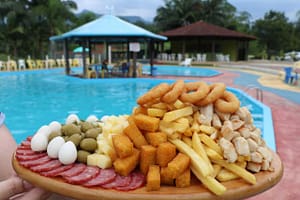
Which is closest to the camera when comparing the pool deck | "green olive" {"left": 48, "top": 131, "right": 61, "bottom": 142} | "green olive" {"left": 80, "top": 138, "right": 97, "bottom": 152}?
"green olive" {"left": 80, "top": 138, "right": 97, "bottom": 152}

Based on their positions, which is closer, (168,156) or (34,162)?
(168,156)

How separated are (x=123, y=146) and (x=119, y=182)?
0.16 metres

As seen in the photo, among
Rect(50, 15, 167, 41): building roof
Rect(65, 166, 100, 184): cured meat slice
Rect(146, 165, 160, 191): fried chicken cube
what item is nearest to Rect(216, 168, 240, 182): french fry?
Rect(146, 165, 160, 191): fried chicken cube

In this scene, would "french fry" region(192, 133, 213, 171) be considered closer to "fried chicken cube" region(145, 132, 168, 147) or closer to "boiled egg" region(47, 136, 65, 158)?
"fried chicken cube" region(145, 132, 168, 147)

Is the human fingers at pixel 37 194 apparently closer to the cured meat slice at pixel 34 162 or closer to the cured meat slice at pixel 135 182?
the cured meat slice at pixel 34 162

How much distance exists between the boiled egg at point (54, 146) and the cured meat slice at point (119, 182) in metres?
0.36

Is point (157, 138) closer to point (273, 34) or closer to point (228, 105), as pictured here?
point (228, 105)

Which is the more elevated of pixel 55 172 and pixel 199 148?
pixel 199 148

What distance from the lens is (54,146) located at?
63.2 inches

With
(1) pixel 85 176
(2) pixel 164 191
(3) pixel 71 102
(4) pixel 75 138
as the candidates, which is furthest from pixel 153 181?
(3) pixel 71 102

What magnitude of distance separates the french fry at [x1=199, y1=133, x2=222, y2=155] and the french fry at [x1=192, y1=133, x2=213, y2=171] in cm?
2

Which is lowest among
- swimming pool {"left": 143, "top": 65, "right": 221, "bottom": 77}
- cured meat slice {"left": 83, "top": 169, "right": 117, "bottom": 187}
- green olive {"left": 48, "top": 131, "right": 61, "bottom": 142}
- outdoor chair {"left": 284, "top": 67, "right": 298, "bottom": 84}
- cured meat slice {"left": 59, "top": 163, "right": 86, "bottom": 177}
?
swimming pool {"left": 143, "top": 65, "right": 221, "bottom": 77}

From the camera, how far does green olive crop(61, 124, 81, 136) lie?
1765 mm

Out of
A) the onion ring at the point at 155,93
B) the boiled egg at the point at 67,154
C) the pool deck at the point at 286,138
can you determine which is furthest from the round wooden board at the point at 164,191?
the pool deck at the point at 286,138
